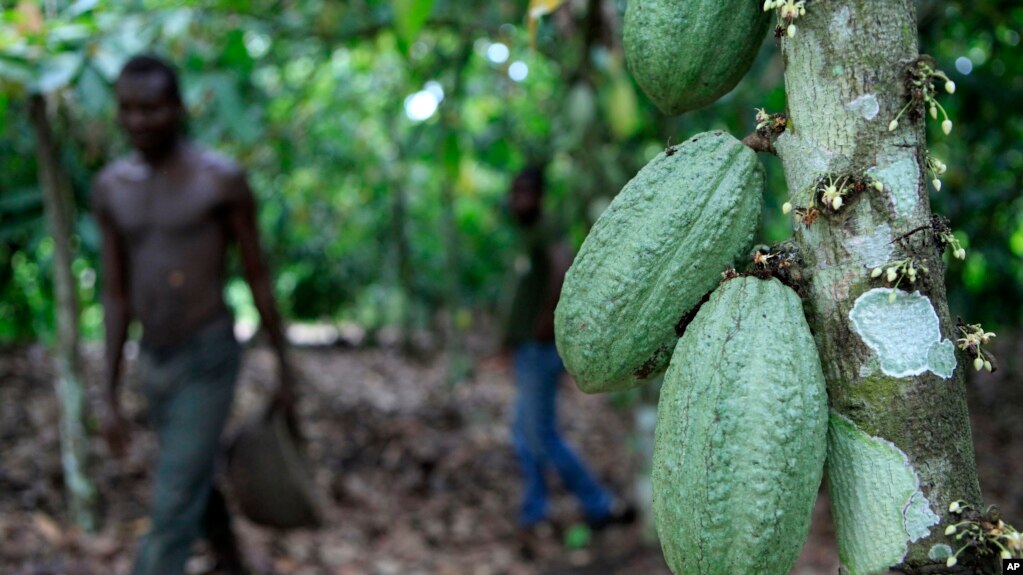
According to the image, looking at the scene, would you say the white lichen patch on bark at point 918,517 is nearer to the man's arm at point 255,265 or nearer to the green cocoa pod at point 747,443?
the green cocoa pod at point 747,443

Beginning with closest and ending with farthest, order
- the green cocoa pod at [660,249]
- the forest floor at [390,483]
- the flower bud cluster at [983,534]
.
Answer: the flower bud cluster at [983,534]
the green cocoa pod at [660,249]
the forest floor at [390,483]

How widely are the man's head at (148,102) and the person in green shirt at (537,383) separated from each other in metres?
1.77

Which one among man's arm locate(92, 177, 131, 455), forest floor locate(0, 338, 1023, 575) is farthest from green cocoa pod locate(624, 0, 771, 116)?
forest floor locate(0, 338, 1023, 575)

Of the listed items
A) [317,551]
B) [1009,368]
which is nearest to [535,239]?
[317,551]

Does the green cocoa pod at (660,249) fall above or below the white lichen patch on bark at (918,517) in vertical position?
above

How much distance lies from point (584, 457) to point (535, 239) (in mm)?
1829

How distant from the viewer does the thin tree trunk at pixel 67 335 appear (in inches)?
124

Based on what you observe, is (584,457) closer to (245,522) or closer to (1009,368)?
(245,522)

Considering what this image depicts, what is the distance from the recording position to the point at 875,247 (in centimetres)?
75

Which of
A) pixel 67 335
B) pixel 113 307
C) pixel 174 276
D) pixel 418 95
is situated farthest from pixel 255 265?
pixel 418 95

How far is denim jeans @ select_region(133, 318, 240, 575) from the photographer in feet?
7.60

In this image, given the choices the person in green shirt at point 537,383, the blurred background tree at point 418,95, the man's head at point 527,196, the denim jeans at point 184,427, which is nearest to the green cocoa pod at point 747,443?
the blurred background tree at point 418,95

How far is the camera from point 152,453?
13.7ft

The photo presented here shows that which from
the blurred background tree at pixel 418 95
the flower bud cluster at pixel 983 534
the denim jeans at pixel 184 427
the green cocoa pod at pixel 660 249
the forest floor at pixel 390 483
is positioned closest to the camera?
the flower bud cluster at pixel 983 534
